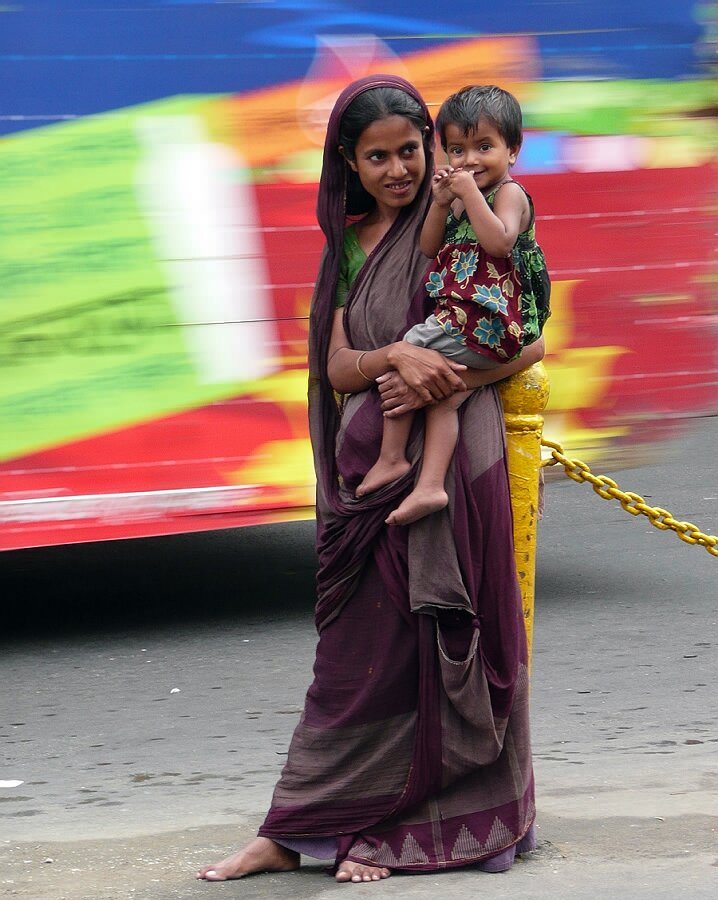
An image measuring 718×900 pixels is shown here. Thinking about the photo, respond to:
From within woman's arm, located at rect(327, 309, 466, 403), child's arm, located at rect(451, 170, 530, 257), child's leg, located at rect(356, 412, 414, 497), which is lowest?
child's leg, located at rect(356, 412, 414, 497)

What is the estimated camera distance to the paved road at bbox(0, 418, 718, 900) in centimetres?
384

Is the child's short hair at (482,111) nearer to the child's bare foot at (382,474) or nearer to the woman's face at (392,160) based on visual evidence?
the woman's face at (392,160)

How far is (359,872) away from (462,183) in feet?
5.11

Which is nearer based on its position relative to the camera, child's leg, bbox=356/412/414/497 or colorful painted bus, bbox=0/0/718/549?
child's leg, bbox=356/412/414/497

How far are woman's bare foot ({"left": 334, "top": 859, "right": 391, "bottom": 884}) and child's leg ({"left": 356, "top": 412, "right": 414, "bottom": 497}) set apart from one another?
86cm

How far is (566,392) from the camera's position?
245 inches

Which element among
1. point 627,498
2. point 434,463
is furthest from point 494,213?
point 627,498

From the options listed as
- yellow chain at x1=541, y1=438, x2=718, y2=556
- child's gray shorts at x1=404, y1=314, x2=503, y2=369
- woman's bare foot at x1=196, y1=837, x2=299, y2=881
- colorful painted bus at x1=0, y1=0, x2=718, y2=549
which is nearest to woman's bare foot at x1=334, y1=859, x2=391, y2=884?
woman's bare foot at x1=196, y1=837, x2=299, y2=881

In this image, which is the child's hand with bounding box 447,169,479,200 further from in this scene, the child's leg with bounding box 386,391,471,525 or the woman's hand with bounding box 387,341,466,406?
the child's leg with bounding box 386,391,471,525

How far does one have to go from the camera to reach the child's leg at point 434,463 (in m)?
3.51

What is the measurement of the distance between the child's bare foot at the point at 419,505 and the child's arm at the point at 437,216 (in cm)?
53

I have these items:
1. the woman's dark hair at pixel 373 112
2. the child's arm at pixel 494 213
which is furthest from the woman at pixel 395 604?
the child's arm at pixel 494 213

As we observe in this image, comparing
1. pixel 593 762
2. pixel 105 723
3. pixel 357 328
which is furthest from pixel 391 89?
pixel 105 723

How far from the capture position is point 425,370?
3.50 meters
